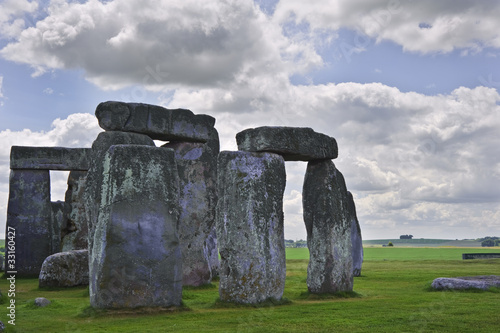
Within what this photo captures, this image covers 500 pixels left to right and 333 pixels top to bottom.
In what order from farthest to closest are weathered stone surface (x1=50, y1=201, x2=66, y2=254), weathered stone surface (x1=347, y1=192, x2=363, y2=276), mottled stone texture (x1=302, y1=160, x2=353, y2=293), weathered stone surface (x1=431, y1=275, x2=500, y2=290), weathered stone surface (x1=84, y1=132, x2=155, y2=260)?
1. weathered stone surface (x1=50, y1=201, x2=66, y2=254)
2. weathered stone surface (x1=347, y1=192, x2=363, y2=276)
3. weathered stone surface (x1=431, y1=275, x2=500, y2=290)
4. mottled stone texture (x1=302, y1=160, x2=353, y2=293)
5. weathered stone surface (x1=84, y1=132, x2=155, y2=260)

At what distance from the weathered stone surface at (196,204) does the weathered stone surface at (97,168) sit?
1805 millimetres

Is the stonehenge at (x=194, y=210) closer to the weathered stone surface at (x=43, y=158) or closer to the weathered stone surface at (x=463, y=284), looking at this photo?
the weathered stone surface at (x=463, y=284)

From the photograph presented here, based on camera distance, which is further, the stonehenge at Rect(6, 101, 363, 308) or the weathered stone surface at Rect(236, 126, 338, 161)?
the weathered stone surface at Rect(236, 126, 338, 161)

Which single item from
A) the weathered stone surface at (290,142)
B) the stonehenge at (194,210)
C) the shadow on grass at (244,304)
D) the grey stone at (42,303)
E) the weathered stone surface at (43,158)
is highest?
the weathered stone surface at (43,158)

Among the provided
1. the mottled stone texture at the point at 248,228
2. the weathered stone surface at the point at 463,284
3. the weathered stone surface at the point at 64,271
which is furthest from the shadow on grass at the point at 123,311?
the weathered stone surface at the point at 463,284

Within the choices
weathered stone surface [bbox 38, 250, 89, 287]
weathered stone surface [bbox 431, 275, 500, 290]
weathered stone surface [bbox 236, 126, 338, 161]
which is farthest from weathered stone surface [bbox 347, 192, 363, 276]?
weathered stone surface [bbox 38, 250, 89, 287]

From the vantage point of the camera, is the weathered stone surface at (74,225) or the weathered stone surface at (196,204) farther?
the weathered stone surface at (74,225)

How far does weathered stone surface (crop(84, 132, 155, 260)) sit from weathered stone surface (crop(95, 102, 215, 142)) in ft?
0.94

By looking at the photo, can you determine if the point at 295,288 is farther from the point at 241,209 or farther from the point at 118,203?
the point at 118,203

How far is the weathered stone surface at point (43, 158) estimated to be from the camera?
20.8 metres

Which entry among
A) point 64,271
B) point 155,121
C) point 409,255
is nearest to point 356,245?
point 155,121

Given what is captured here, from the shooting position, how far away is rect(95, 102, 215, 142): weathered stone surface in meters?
14.7

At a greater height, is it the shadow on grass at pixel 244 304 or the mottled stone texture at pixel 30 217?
the mottled stone texture at pixel 30 217

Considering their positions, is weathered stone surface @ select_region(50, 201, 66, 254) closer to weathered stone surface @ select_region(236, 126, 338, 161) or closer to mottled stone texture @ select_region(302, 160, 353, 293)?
mottled stone texture @ select_region(302, 160, 353, 293)
